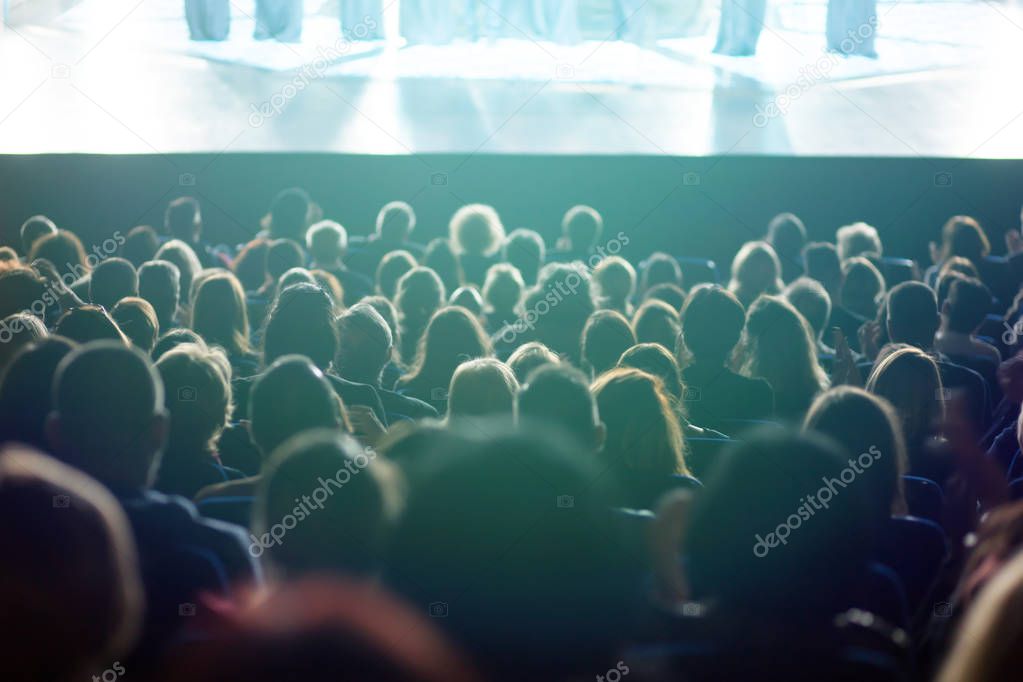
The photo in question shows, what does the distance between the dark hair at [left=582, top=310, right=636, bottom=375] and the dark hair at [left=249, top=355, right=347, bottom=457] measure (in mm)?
1491

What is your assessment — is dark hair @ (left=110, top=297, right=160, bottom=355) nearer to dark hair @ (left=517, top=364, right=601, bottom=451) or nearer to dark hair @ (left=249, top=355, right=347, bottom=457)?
dark hair @ (left=249, top=355, right=347, bottom=457)

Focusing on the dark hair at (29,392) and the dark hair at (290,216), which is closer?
the dark hair at (29,392)

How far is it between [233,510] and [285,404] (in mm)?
277

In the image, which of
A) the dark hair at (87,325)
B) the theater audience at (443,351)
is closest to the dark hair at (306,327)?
the theater audience at (443,351)

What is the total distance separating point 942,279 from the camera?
15.0ft

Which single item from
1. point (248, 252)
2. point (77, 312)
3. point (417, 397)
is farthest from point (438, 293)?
point (248, 252)

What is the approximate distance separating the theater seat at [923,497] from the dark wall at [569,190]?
5961 mm

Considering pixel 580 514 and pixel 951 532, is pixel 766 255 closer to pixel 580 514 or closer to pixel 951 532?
pixel 951 532

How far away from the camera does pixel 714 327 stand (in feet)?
11.2

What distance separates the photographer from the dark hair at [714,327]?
3.42 meters

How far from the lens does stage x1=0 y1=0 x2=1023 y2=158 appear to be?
845 centimetres

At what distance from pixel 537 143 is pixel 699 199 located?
154 cm

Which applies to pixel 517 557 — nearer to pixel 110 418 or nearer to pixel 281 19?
pixel 110 418

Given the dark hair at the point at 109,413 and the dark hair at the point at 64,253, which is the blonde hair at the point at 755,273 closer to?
the dark hair at the point at 64,253
